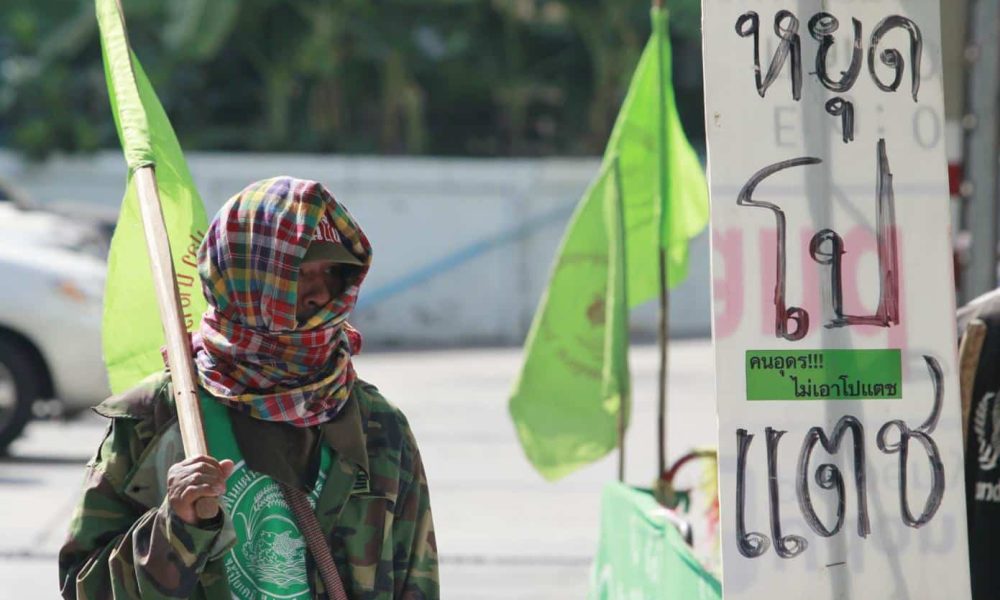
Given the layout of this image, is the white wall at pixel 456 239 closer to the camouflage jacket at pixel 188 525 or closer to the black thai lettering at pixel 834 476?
the black thai lettering at pixel 834 476

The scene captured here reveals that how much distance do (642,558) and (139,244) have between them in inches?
71.5

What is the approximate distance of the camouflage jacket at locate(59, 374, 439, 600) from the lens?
7.18 feet

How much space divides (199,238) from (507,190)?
1834 centimetres

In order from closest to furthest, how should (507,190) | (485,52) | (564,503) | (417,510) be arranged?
(417,510) → (564,503) → (507,190) → (485,52)

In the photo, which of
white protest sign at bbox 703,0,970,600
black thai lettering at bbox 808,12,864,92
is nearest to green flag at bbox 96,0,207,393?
white protest sign at bbox 703,0,970,600

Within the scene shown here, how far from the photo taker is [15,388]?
8.98 meters

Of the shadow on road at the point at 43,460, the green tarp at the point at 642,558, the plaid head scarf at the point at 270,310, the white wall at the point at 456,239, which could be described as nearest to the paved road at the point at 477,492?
the shadow on road at the point at 43,460

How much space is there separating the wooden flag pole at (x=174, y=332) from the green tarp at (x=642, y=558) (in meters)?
1.62

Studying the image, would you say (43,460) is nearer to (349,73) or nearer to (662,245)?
(662,245)

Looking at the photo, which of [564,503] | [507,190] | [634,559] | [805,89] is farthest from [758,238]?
[507,190]

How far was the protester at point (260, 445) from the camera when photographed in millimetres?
2234

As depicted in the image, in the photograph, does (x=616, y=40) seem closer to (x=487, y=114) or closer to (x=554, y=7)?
(x=554, y=7)

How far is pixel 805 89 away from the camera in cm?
318

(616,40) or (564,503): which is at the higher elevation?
(616,40)
